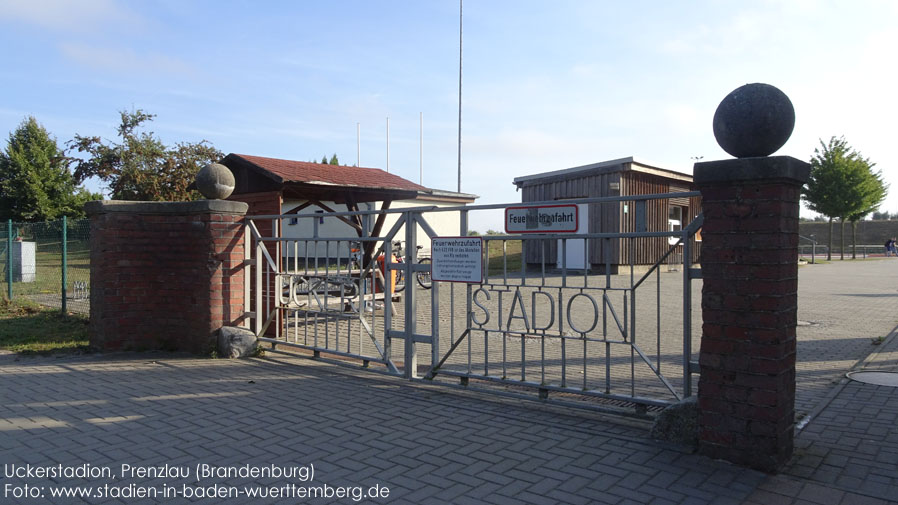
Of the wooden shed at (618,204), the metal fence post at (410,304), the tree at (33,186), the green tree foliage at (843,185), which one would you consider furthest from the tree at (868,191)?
the tree at (33,186)

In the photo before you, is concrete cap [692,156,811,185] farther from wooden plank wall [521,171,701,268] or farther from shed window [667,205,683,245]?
shed window [667,205,683,245]

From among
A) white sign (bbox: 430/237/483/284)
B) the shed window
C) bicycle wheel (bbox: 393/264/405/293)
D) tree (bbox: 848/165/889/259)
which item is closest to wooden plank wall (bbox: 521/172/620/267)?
the shed window

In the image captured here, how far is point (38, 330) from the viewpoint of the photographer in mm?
9688

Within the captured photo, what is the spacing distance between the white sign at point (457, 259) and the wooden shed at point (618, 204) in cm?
1313

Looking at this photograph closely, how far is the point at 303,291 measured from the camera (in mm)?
7691

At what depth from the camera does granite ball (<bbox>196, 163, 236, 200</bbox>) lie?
774cm

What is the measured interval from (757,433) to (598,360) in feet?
11.8

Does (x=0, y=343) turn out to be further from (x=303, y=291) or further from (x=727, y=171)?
(x=727, y=171)

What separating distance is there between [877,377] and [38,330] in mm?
11184

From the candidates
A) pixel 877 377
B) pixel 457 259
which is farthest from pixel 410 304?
pixel 877 377

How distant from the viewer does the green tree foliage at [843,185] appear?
3350cm

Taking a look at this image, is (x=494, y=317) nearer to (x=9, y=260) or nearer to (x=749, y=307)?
(x=749, y=307)

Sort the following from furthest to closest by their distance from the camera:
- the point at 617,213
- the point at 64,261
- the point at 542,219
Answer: the point at 617,213 → the point at 64,261 → the point at 542,219

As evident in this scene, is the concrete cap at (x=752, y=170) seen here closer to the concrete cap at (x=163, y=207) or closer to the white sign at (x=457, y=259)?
the white sign at (x=457, y=259)
